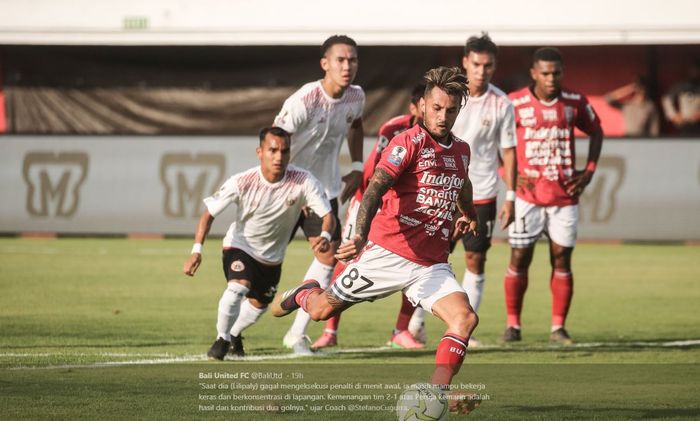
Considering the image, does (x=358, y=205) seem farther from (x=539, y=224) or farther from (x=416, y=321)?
(x=539, y=224)

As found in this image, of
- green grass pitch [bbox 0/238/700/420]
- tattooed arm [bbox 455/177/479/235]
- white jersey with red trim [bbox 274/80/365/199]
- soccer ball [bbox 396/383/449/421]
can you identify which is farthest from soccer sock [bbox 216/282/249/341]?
soccer ball [bbox 396/383/449/421]

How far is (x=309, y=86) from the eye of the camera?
1052 cm

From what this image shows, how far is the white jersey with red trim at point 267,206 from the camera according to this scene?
9.86m

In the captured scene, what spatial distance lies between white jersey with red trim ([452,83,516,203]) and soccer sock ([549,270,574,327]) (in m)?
0.99

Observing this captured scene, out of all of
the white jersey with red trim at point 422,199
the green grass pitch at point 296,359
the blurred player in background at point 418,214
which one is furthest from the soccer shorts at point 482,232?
the white jersey with red trim at point 422,199

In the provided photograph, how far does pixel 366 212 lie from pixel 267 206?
2.59 meters

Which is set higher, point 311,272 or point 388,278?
point 388,278

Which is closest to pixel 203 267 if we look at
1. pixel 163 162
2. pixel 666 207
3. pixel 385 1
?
pixel 163 162

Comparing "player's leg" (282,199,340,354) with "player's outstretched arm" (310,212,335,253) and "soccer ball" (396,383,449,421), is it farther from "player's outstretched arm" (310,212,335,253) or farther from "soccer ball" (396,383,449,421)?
"soccer ball" (396,383,449,421)

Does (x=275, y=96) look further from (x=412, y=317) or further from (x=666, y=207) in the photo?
(x=412, y=317)

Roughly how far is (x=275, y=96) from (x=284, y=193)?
1428 centimetres

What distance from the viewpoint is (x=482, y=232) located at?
10828 mm

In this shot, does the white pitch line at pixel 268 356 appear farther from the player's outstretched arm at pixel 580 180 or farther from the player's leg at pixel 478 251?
the player's outstretched arm at pixel 580 180

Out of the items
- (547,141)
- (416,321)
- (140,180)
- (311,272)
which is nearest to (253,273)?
(311,272)
